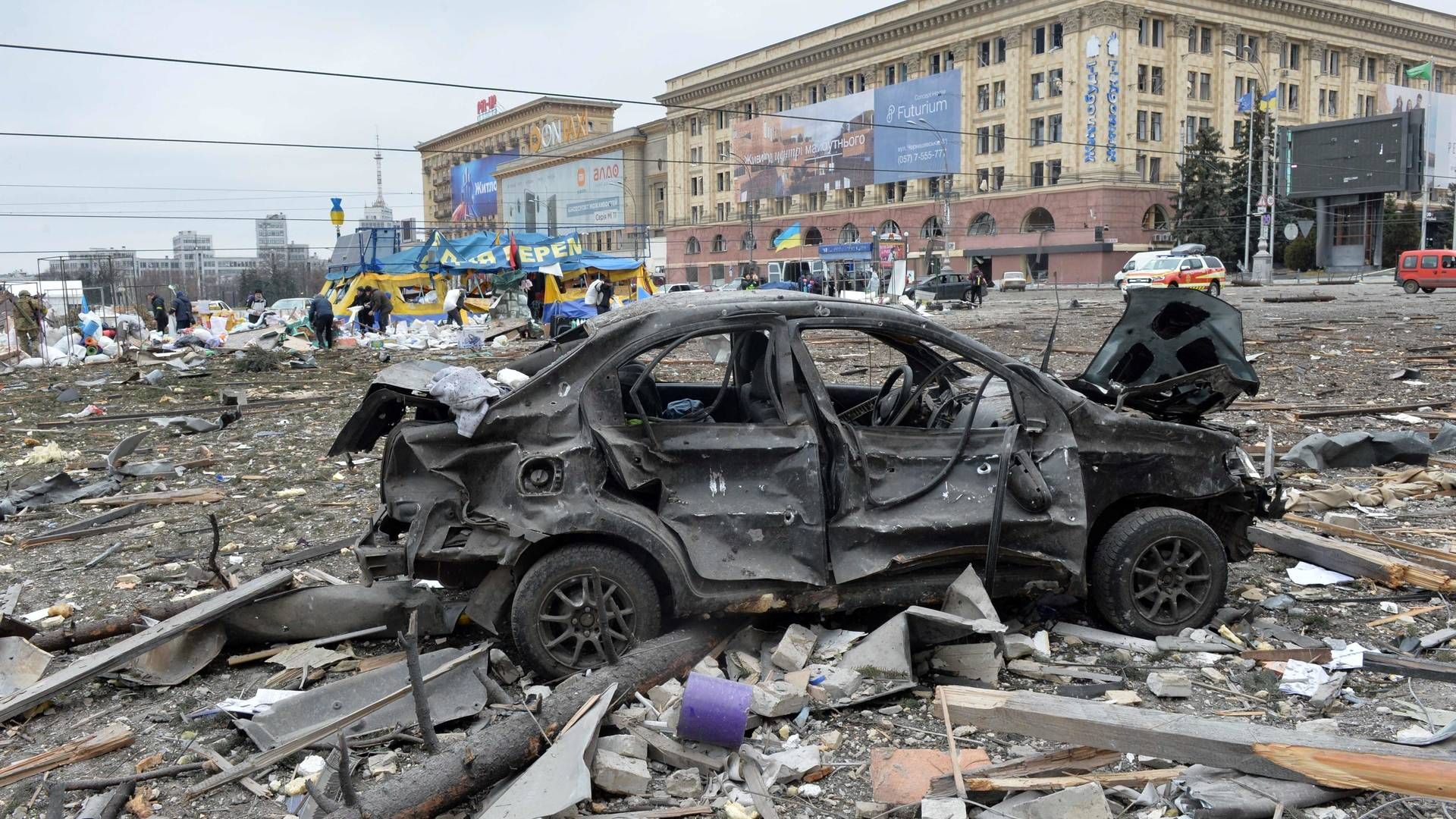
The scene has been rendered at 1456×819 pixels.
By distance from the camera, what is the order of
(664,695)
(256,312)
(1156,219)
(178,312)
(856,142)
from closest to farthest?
1. (664,695)
2. (178,312)
3. (256,312)
4. (1156,219)
5. (856,142)

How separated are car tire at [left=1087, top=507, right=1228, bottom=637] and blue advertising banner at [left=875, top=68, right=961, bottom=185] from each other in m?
67.9

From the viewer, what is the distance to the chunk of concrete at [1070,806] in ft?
11.0

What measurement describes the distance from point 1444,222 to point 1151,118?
54.9 feet

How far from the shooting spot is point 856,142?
76312 millimetres

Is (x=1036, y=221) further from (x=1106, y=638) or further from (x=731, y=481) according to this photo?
(x=731, y=481)

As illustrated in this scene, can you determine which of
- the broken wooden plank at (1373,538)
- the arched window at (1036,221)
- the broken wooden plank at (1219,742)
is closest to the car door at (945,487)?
the broken wooden plank at (1219,742)

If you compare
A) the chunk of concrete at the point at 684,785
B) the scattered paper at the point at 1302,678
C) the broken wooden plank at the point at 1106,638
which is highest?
the broken wooden plank at the point at 1106,638

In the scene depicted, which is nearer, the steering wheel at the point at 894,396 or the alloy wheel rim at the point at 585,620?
the alloy wheel rim at the point at 585,620

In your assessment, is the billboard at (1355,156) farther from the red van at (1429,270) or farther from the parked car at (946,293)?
the parked car at (946,293)

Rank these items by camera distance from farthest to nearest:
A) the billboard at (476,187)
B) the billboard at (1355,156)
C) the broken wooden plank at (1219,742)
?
the billboard at (476,187) → the billboard at (1355,156) → the broken wooden plank at (1219,742)

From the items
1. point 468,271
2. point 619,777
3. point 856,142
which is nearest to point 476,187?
point 856,142

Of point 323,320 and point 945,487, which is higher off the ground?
point 323,320

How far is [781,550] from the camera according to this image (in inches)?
183

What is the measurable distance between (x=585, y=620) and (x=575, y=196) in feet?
335
